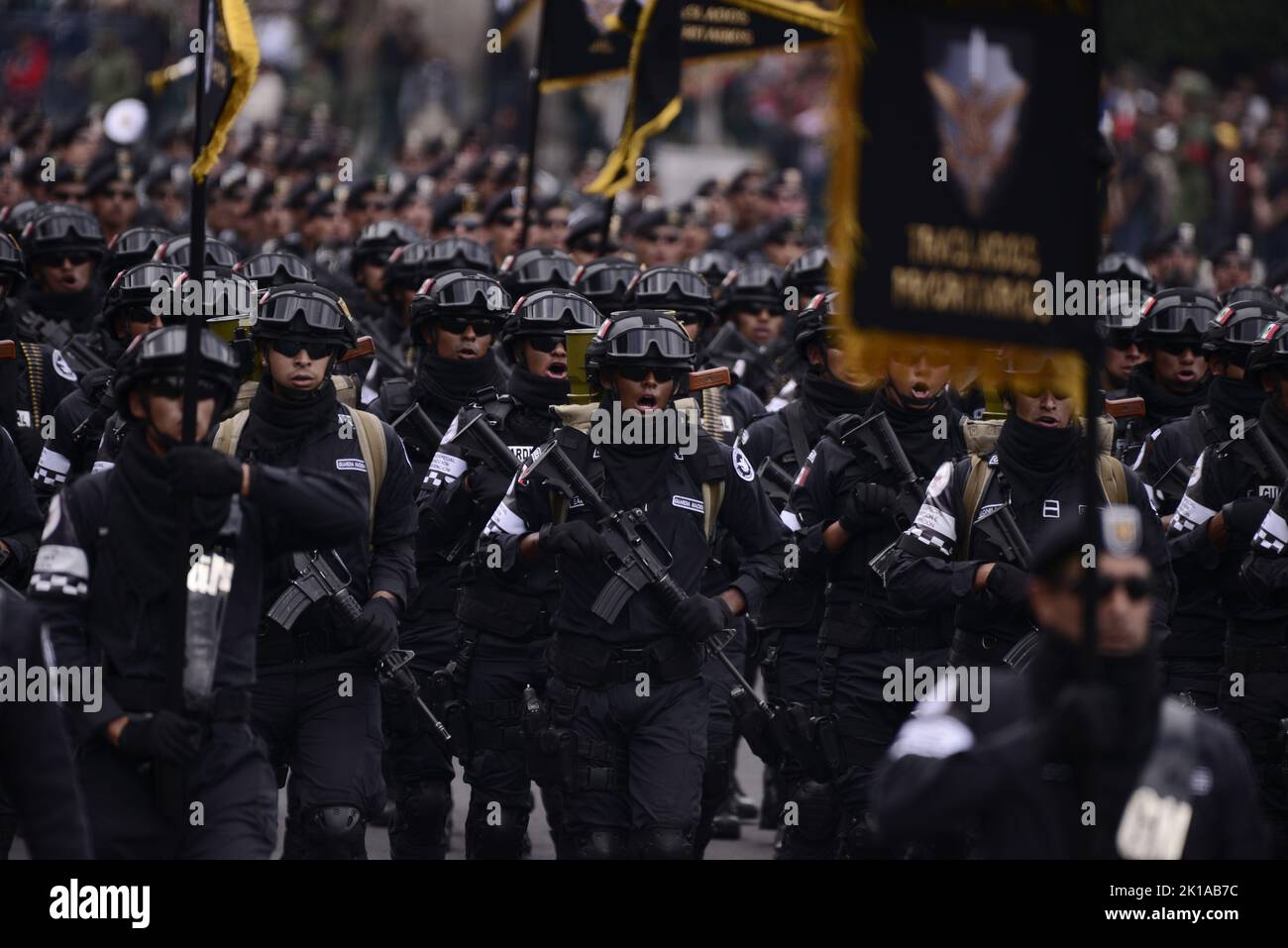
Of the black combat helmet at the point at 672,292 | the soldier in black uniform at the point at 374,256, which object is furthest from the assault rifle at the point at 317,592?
the soldier in black uniform at the point at 374,256

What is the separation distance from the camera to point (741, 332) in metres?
14.4

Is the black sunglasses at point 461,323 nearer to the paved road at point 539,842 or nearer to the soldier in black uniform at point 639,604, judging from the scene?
the soldier in black uniform at point 639,604

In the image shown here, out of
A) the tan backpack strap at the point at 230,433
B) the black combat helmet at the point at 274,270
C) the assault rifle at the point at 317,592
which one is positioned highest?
the black combat helmet at the point at 274,270

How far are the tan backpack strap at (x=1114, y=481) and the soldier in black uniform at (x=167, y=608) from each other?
3146 millimetres

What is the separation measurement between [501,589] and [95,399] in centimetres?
191

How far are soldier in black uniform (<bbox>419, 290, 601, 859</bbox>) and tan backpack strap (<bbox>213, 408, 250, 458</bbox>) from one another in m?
1.41

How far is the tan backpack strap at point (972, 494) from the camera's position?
31.1 ft

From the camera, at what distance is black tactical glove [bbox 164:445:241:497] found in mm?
7152

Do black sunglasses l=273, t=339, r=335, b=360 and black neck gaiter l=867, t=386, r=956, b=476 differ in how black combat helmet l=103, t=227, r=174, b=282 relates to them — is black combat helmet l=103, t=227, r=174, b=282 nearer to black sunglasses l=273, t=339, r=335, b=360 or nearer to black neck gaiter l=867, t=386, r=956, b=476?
black sunglasses l=273, t=339, r=335, b=360

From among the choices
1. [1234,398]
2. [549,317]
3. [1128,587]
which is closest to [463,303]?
[549,317]

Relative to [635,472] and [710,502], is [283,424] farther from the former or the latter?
[710,502]

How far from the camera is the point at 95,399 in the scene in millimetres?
10547

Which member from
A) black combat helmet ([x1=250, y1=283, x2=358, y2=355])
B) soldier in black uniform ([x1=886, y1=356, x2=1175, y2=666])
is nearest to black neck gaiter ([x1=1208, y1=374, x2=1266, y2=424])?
soldier in black uniform ([x1=886, y1=356, x2=1175, y2=666])

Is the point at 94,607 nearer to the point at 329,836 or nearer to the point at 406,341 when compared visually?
the point at 329,836
